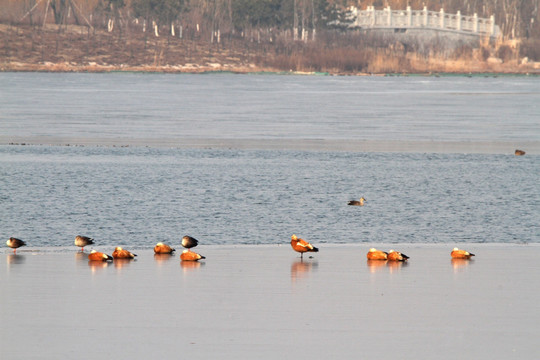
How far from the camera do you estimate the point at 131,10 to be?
13050cm

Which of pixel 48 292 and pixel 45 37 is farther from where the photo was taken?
pixel 45 37

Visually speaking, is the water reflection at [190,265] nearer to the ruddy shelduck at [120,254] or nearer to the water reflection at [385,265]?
the ruddy shelduck at [120,254]

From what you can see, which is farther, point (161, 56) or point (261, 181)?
point (161, 56)

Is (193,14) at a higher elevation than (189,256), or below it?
higher

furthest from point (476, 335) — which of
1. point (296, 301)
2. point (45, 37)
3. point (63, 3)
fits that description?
point (63, 3)

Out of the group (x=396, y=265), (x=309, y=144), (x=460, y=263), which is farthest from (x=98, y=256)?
(x=309, y=144)

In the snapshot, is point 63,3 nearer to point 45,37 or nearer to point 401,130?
point 45,37

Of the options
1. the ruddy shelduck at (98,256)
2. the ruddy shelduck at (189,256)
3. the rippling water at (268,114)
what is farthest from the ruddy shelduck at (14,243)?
the rippling water at (268,114)

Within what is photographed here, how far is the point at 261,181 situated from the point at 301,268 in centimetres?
1032

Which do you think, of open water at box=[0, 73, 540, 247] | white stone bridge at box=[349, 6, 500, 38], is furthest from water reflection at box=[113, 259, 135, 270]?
white stone bridge at box=[349, 6, 500, 38]

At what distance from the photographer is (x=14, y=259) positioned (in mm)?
12258

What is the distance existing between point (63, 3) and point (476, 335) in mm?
118476

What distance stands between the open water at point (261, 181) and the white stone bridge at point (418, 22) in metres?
65.5

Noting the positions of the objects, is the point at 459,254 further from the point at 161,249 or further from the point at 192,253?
the point at 161,249
